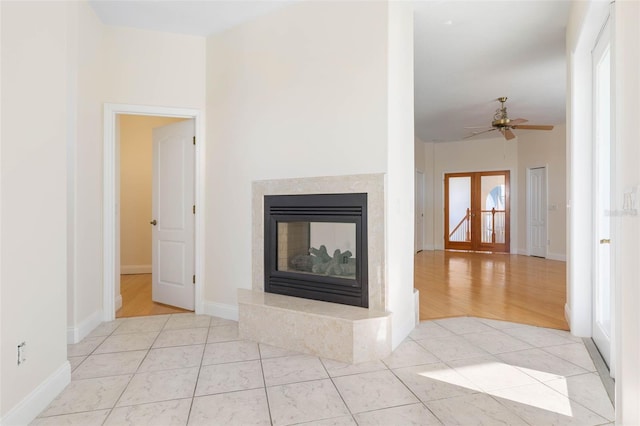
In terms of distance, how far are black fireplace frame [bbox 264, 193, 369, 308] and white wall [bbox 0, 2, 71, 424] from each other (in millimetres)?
1507

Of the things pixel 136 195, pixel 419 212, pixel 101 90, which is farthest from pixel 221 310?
pixel 419 212

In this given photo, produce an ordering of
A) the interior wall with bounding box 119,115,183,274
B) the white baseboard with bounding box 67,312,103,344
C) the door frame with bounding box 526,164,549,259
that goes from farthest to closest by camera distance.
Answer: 1. the door frame with bounding box 526,164,549,259
2. the interior wall with bounding box 119,115,183,274
3. the white baseboard with bounding box 67,312,103,344

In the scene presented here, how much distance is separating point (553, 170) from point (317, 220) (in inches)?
271

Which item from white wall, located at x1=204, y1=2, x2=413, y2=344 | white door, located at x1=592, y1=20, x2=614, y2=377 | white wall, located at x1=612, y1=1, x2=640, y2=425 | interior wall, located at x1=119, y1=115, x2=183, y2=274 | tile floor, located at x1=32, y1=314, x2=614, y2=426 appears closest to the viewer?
white wall, located at x1=612, y1=1, x2=640, y2=425

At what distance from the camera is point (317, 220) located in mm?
2943

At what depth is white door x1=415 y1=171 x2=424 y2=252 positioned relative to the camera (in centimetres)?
908

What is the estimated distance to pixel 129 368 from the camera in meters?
2.37

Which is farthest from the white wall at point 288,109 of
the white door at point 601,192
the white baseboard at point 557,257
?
the white baseboard at point 557,257

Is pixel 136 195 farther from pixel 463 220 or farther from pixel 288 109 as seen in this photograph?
pixel 463 220

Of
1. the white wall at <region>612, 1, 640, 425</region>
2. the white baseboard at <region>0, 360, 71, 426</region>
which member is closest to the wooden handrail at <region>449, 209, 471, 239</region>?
the white wall at <region>612, 1, 640, 425</region>

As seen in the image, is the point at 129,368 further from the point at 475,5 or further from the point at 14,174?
the point at 475,5

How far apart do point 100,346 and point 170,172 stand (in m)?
1.87

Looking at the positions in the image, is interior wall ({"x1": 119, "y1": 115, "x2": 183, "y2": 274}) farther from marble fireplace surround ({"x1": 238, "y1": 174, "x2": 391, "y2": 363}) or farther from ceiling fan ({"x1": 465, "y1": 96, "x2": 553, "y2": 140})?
ceiling fan ({"x1": 465, "y1": 96, "x2": 553, "y2": 140})

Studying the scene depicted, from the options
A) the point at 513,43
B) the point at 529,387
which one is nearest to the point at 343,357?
the point at 529,387
